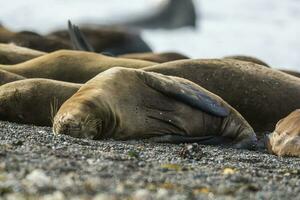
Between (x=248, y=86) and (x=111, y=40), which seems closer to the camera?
(x=248, y=86)

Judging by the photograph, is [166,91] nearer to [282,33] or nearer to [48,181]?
[48,181]

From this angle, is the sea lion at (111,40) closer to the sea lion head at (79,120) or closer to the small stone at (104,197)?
the sea lion head at (79,120)

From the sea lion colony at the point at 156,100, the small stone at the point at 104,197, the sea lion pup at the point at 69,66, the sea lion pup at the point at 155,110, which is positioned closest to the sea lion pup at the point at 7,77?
the sea lion colony at the point at 156,100

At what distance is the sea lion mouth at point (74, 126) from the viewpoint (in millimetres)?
6965

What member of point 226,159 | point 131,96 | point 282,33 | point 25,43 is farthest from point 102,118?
point 282,33

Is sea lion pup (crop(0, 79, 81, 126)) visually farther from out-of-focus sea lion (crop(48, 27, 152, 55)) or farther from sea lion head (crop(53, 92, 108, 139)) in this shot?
out-of-focus sea lion (crop(48, 27, 152, 55))

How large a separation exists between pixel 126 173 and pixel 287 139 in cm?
332

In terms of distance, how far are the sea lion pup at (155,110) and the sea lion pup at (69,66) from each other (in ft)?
7.52

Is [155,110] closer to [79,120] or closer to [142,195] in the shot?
[79,120]

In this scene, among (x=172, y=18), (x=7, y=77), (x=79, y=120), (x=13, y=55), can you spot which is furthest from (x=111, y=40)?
(x=79, y=120)

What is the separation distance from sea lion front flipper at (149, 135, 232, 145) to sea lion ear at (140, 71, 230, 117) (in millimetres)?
265

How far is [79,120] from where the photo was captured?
7.02 m

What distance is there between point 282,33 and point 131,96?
2147 cm

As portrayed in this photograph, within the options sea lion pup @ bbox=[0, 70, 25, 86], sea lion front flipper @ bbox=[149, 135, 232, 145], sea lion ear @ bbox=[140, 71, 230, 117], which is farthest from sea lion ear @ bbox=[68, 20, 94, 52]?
sea lion front flipper @ bbox=[149, 135, 232, 145]
